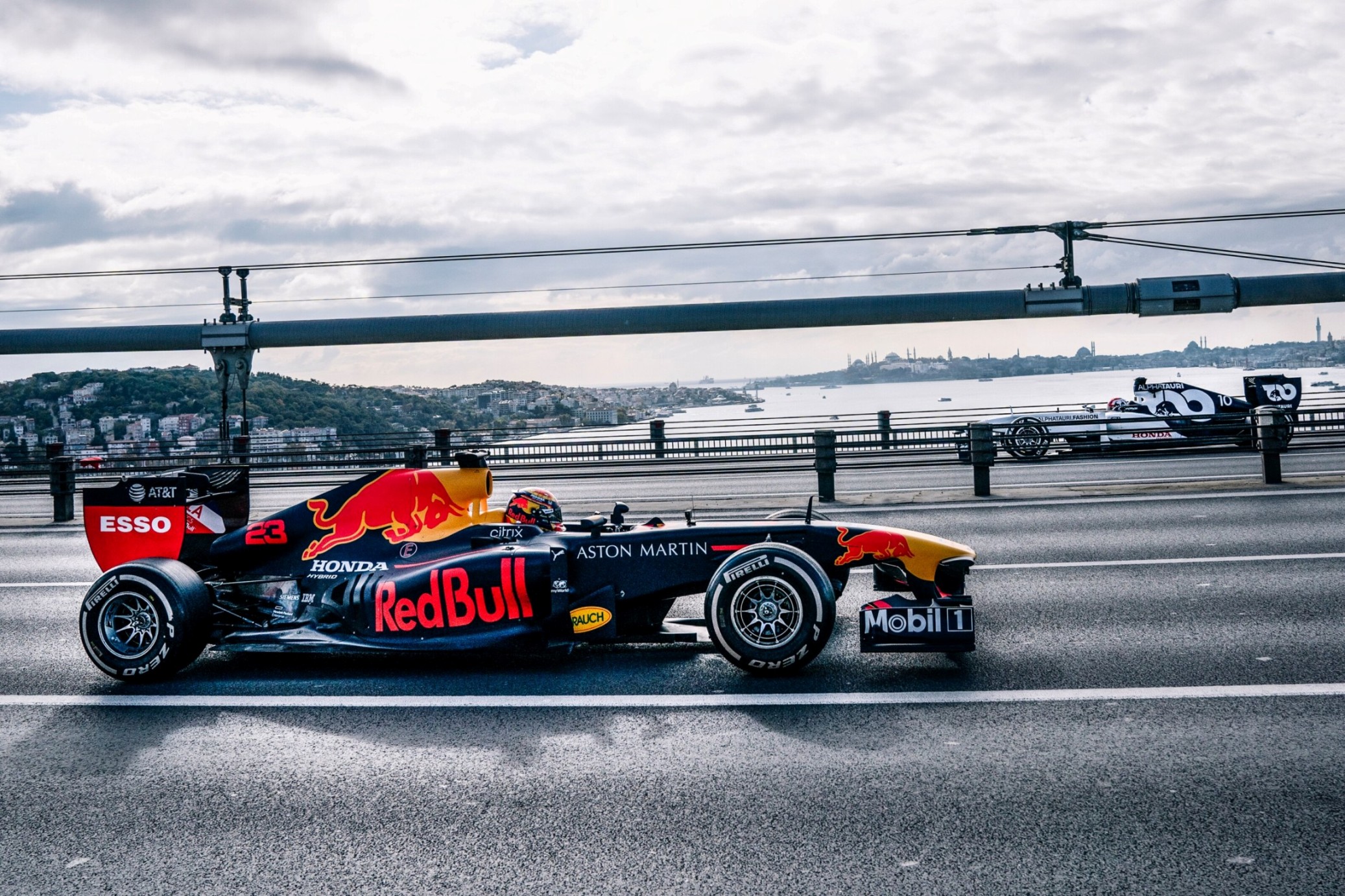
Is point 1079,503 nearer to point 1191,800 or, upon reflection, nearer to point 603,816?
point 1191,800

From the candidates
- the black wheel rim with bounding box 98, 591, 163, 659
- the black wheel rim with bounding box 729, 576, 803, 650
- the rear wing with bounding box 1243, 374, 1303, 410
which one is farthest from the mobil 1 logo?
the rear wing with bounding box 1243, 374, 1303, 410

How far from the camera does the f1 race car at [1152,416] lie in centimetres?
2481

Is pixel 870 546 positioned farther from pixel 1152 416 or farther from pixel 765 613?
pixel 1152 416

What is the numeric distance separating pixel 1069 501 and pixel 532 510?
9.80 metres

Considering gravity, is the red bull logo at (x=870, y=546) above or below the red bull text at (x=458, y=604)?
above

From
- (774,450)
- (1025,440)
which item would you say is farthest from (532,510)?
(1025,440)

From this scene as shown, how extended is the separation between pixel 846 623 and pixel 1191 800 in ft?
12.4

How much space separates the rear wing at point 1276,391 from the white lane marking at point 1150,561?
1960 cm

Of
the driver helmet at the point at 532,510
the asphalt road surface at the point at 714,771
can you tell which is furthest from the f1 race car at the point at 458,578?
the driver helmet at the point at 532,510

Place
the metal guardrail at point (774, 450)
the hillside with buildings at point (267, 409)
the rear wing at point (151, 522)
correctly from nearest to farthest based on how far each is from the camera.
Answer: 1. the rear wing at point (151, 522)
2. the metal guardrail at point (774, 450)
3. the hillside with buildings at point (267, 409)

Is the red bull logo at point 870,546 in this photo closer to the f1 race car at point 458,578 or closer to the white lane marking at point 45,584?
the f1 race car at point 458,578

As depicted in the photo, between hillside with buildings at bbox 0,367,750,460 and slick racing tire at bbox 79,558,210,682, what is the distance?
65.5 ft

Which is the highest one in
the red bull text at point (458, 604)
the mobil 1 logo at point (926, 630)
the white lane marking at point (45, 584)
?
the red bull text at point (458, 604)

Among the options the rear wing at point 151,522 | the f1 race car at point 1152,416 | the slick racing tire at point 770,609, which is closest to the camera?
the slick racing tire at point 770,609
